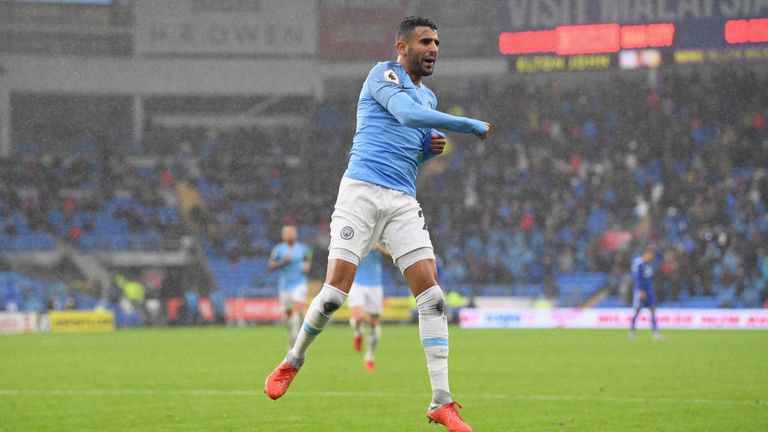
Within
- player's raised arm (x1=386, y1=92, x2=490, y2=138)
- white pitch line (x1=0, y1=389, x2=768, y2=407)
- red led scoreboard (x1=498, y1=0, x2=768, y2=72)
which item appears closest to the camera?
player's raised arm (x1=386, y1=92, x2=490, y2=138)

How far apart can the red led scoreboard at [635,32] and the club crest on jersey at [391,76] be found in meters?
32.5

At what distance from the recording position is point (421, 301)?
8031mm

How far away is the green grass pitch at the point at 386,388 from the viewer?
982cm

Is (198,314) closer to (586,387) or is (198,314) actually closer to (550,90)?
(550,90)

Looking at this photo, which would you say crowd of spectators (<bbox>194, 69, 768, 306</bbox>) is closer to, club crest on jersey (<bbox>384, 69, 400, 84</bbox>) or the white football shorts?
the white football shorts

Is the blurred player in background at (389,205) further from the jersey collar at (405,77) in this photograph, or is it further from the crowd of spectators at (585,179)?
the crowd of spectators at (585,179)

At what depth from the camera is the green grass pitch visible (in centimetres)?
982

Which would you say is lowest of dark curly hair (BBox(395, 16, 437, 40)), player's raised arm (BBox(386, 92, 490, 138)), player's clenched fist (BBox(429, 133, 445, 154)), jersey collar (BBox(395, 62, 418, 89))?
player's clenched fist (BBox(429, 133, 445, 154))

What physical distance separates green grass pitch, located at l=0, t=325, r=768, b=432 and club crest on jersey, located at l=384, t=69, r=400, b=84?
119 inches

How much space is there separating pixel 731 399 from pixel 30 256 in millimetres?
33783

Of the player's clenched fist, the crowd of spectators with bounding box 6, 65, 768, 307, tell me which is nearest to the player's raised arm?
the player's clenched fist

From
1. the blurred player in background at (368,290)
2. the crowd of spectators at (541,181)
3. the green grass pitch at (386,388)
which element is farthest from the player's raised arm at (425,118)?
the crowd of spectators at (541,181)

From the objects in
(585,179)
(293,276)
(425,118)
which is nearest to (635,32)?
(585,179)

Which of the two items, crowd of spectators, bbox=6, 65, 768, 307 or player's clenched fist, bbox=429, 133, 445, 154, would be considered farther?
crowd of spectators, bbox=6, 65, 768, 307
